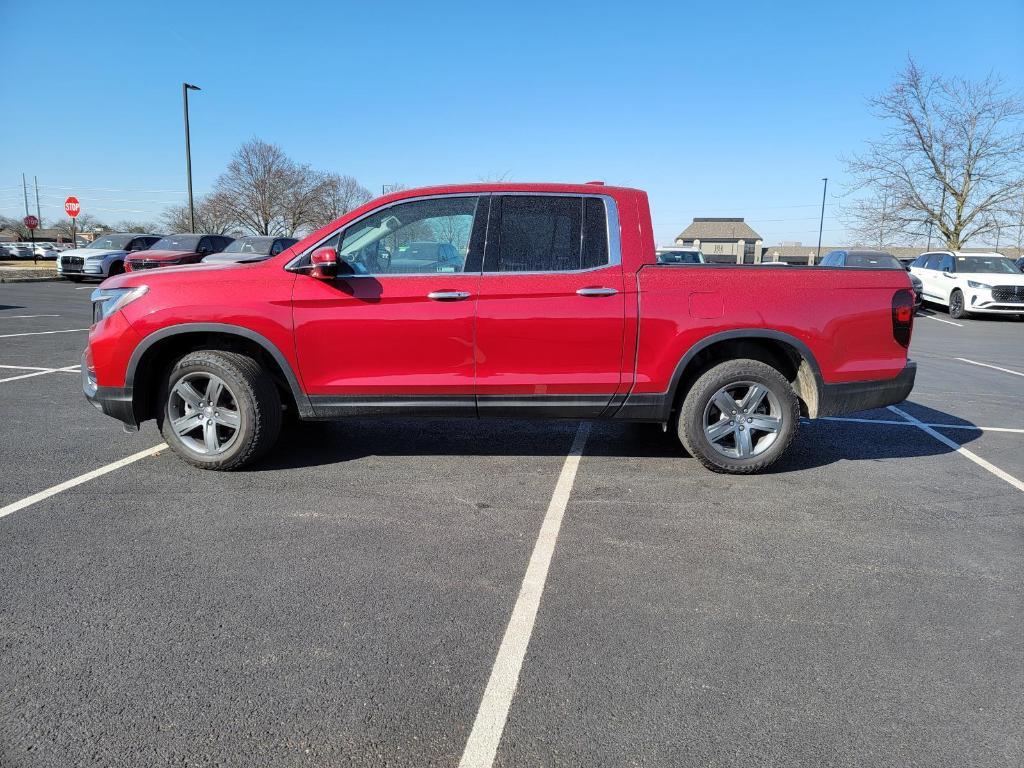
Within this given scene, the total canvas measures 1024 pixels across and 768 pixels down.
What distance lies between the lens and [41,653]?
8.58 ft

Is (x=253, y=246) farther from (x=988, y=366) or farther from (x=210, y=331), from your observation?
(x=988, y=366)

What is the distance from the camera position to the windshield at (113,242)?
25.2m

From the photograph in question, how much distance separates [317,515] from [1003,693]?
327 centimetres

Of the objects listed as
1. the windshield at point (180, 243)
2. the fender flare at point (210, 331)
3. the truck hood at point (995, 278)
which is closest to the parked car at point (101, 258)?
the windshield at point (180, 243)

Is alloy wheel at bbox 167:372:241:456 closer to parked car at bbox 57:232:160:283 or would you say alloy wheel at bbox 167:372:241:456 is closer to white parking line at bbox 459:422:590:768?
white parking line at bbox 459:422:590:768

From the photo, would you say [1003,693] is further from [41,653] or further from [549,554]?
[41,653]

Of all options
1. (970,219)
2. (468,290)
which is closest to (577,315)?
(468,290)

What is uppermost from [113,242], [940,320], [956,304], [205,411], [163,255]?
[113,242]

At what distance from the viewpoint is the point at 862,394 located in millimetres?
4770

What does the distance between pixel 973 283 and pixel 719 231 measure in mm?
74339

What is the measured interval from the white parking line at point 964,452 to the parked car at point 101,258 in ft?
79.3

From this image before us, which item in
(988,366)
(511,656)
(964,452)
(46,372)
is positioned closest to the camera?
(511,656)

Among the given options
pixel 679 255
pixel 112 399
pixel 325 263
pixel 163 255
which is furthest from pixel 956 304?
pixel 163 255

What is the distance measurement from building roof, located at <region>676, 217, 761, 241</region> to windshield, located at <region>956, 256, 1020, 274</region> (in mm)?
66802
